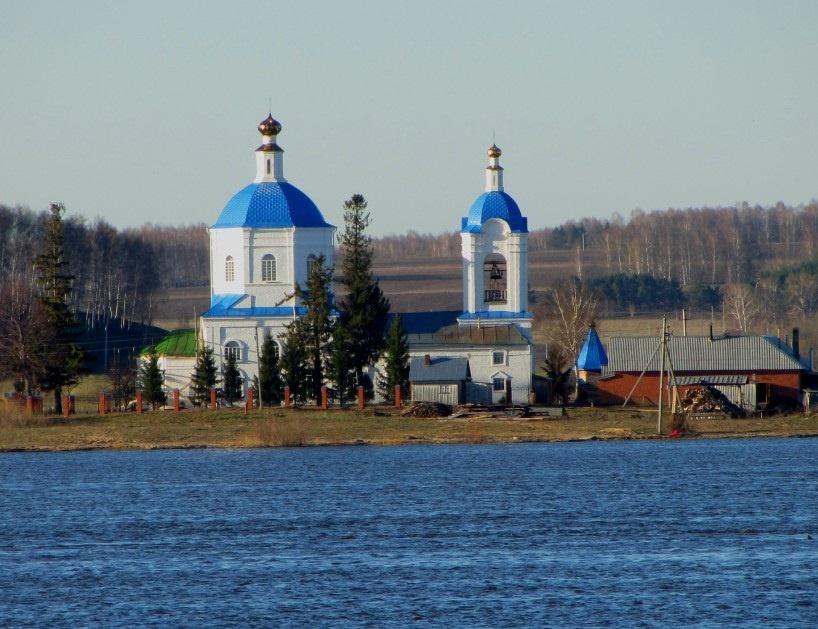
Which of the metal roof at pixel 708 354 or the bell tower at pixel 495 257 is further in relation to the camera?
the bell tower at pixel 495 257

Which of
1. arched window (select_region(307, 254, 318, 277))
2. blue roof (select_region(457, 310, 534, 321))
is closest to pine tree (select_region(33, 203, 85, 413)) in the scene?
arched window (select_region(307, 254, 318, 277))

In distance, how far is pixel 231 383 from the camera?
56.7m

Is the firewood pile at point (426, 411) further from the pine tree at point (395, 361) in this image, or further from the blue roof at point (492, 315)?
the blue roof at point (492, 315)

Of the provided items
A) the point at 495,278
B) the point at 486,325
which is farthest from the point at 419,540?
the point at 495,278

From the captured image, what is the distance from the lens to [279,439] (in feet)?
158

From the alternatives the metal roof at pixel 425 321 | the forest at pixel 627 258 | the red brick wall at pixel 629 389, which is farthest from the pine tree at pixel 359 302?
the forest at pixel 627 258

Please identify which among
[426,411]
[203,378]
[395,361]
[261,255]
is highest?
[261,255]

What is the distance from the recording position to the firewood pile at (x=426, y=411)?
5288cm

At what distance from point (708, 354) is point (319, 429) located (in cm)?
1496

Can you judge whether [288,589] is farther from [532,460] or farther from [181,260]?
[181,260]

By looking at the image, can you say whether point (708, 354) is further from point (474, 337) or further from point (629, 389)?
point (474, 337)

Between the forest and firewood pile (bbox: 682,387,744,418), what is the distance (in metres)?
38.6

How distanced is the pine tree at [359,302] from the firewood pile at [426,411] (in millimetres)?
5253

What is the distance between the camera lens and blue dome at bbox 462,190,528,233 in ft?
200
